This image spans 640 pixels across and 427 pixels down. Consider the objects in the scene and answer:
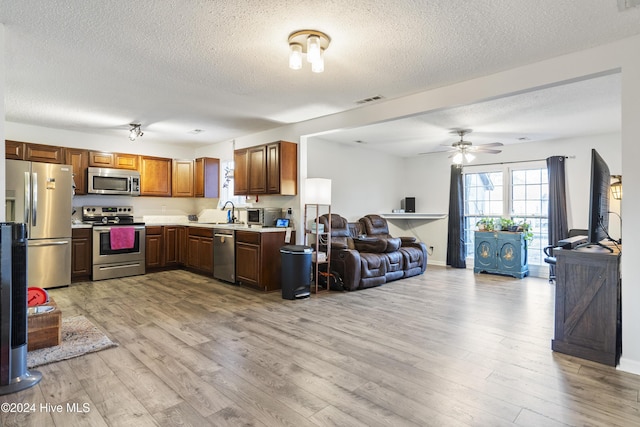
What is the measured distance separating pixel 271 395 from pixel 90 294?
3.61m

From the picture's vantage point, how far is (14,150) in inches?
192

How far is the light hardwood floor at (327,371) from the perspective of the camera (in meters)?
1.92

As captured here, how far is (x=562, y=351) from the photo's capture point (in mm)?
2770

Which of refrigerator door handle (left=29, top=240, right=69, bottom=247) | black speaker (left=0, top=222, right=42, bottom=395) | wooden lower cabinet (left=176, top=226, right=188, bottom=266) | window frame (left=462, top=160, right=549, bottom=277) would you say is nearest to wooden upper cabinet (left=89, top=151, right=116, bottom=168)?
refrigerator door handle (left=29, top=240, right=69, bottom=247)

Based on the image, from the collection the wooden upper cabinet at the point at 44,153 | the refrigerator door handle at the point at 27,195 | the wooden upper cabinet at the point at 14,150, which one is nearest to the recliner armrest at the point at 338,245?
the refrigerator door handle at the point at 27,195

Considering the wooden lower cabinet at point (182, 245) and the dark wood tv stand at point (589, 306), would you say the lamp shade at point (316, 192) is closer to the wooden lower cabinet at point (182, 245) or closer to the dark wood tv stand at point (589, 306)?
the wooden lower cabinet at point (182, 245)

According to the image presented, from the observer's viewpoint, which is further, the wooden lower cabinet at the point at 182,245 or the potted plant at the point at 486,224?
the potted plant at the point at 486,224

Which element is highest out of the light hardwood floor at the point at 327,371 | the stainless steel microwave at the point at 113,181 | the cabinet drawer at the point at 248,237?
the stainless steel microwave at the point at 113,181

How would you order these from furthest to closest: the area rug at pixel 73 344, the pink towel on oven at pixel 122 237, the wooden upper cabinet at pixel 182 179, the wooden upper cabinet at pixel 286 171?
A: the wooden upper cabinet at pixel 182 179
the pink towel on oven at pixel 122 237
the wooden upper cabinet at pixel 286 171
the area rug at pixel 73 344

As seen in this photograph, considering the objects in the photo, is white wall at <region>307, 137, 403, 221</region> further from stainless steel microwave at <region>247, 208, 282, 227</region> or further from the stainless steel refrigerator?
the stainless steel refrigerator

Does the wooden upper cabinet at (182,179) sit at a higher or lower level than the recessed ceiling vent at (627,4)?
lower

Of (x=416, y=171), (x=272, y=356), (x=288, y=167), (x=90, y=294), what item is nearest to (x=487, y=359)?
(x=272, y=356)

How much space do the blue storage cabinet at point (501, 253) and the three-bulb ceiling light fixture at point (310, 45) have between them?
4981 mm

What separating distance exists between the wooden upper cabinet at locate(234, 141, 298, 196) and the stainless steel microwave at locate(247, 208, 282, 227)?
287 mm
